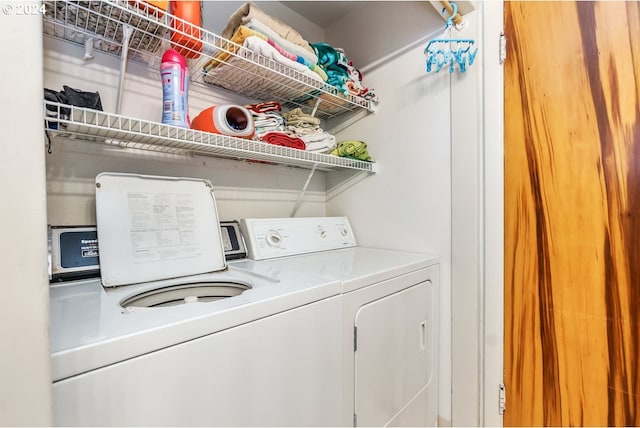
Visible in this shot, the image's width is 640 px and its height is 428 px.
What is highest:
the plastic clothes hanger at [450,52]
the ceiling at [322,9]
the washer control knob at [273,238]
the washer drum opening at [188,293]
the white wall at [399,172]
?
the ceiling at [322,9]

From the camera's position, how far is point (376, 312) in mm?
1250

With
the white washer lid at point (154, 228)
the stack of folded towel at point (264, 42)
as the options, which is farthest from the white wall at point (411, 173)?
the white washer lid at point (154, 228)

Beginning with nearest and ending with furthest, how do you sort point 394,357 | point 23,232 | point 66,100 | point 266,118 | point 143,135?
point 23,232
point 66,100
point 143,135
point 394,357
point 266,118

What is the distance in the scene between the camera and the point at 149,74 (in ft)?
4.94

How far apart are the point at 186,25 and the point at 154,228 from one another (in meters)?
0.87

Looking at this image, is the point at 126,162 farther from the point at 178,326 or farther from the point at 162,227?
the point at 178,326

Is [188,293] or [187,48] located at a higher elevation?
[187,48]

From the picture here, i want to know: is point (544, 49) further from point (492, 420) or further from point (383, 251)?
point (492, 420)

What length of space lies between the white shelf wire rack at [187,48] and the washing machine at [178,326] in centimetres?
60

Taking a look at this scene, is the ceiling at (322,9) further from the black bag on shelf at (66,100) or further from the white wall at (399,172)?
the black bag on shelf at (66,100)

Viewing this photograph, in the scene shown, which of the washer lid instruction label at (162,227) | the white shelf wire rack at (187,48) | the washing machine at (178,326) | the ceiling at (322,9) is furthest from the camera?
the ceiling at (322,9)

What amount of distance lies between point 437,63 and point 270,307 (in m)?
1.55

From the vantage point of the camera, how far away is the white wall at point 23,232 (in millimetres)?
410

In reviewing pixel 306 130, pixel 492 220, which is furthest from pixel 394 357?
pixel 306 130
